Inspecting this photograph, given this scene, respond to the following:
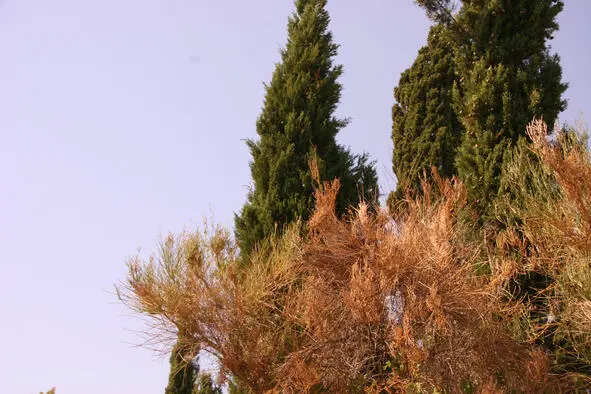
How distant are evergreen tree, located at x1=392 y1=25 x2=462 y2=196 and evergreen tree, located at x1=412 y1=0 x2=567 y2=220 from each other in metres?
2.06

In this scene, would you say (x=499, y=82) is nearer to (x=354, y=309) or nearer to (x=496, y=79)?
(x=496, y=79)

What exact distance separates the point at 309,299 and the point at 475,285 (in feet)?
6.73

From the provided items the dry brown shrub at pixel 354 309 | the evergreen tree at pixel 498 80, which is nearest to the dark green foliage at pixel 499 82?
the evergreen tree at pixel 498 80

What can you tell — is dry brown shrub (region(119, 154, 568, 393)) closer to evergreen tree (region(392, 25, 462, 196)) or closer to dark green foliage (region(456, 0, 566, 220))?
dark green foliage (region(456, 0, 566, 220))

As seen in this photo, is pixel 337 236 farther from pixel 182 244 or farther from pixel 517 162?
pixel 517 162

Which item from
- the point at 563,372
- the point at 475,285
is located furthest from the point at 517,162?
the point at 563,372

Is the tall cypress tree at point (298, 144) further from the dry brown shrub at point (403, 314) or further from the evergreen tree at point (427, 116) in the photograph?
the evergreen tree at point (427, 116)

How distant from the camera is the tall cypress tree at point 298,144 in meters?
9.80

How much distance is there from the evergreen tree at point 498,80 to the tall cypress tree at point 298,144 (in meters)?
1.83

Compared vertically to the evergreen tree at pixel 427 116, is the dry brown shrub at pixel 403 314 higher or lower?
lower

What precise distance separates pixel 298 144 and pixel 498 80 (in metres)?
3.44

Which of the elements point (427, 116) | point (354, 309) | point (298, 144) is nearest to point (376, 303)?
point (354, 309)

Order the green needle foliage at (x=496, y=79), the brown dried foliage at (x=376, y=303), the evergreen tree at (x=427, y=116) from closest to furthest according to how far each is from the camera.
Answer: the brown dried foliage at (x=376, y=303), the green needle foliage at (x=496, y=79), the evergreen tree at (x=427, y=116)

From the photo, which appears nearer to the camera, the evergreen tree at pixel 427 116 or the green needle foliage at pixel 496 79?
the green needle foliage at pixel 496 79
